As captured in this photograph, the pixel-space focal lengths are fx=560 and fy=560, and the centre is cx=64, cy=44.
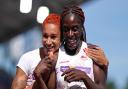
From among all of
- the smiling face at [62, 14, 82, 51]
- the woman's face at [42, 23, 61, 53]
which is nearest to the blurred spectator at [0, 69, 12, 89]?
the woman's face at [42, 23, 61, 53]

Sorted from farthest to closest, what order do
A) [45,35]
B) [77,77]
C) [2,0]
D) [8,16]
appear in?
[8,16] → [2,0] → [45,35] → [77,77]

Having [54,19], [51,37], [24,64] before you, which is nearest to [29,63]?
[24,64]

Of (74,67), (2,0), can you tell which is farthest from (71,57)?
(2,0)

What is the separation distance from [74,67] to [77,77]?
0.19m

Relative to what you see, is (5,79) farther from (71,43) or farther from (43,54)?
(71,43)

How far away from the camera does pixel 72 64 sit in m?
4.24

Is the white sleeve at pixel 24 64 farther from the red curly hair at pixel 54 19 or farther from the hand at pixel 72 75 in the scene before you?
the hand at pixel 72 75

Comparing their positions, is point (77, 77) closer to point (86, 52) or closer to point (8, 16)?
point (86, 52)

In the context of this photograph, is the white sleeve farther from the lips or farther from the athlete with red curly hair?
the lips

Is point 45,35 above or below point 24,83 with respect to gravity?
above

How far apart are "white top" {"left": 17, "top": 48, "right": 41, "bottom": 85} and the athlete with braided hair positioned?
531mm

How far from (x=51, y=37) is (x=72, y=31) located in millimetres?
500

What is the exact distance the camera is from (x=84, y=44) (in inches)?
173

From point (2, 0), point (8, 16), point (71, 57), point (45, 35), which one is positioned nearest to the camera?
point (71, 57)
